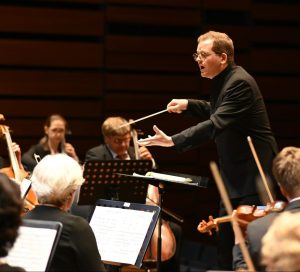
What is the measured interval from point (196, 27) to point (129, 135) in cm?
219

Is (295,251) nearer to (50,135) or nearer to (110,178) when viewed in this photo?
(110,178)

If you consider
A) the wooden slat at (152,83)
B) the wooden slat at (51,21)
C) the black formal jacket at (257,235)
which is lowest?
the black formal jacket at (257,235)

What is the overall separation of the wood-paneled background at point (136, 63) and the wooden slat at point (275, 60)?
0.4 inches

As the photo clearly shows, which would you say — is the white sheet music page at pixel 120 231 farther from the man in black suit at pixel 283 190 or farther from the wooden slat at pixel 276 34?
the wooden slat at pixel 276 34

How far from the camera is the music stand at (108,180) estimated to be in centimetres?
494

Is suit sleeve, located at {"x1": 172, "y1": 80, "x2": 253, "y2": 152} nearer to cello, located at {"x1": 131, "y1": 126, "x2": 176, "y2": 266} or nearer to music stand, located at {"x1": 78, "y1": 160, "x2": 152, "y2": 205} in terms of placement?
music stand, located at {"x1": 78, "y1": 160, "x2": 152, "y2": 205}

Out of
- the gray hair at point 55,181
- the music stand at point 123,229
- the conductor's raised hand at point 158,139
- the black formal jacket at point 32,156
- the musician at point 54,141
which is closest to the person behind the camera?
the gray hair at point 55,181

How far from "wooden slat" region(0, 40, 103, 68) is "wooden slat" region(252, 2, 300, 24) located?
1841 mm

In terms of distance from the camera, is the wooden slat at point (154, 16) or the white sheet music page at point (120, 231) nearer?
the white sheet music page at point (120, 231)

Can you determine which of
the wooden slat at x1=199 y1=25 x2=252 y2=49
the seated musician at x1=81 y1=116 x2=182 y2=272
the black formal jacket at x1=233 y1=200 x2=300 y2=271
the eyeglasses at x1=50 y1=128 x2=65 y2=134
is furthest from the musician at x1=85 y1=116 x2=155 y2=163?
the black formal jacket at x1=233 y1=200 x2=300 y2=271

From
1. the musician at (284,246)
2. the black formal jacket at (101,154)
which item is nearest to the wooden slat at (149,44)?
the black formal jacket at (101,154)

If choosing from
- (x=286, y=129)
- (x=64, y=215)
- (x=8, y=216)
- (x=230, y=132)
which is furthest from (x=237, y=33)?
(x=8, y=216)

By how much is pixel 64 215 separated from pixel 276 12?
5.84 metres

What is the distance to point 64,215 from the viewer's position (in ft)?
9.79
